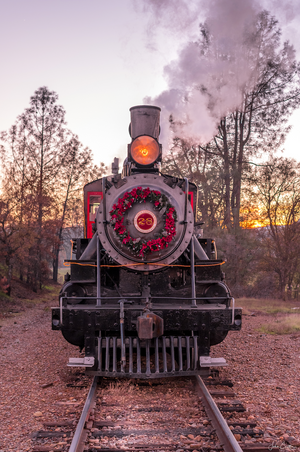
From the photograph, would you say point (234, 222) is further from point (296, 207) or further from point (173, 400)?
point (173, 400)

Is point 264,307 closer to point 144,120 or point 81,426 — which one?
point 144,120

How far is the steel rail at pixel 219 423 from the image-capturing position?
302cm

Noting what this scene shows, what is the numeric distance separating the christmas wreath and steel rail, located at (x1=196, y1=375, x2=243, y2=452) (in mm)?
1752

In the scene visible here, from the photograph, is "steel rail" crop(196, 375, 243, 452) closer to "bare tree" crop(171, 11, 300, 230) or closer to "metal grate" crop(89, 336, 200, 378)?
"metal grate" crop(89, 336, 200, 378)

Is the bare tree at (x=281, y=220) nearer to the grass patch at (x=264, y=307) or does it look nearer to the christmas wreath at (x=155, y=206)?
the grass patch at (x=264, y=307)

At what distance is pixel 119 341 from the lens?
4773 mm

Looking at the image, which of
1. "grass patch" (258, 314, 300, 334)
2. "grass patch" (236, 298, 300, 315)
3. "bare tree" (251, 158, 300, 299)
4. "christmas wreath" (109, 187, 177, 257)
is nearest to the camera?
"christmas wreath" (109, 187, 177, 257)

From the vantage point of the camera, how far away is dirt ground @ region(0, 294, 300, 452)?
361 cm

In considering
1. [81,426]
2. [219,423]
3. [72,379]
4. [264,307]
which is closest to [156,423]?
[219,423]

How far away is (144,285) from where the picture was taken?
16.9ft

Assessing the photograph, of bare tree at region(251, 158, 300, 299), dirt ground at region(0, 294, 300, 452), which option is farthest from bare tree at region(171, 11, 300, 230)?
dirt ground at region(0, 294, 300, 452)

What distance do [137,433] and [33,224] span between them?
579 inches

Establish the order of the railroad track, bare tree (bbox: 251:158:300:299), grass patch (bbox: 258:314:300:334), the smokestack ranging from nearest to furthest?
1. the railroad track
2. the smokestack
3. grass patch (bbox: 258:314:300:334)
4. bare tree (bbox: 251:158:300:299)

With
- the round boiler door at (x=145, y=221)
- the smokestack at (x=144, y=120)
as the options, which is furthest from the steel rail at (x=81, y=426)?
the smokestack at (x=144, y=120)
